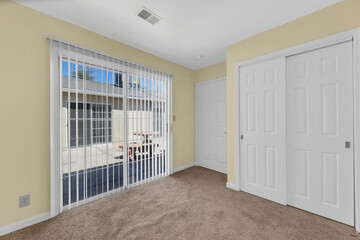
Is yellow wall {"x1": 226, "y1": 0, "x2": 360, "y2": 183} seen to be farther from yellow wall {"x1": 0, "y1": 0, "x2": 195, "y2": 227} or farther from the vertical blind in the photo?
yellow wall {"x1": 0, "y1": 0, "x2": 195, "y2": 227}

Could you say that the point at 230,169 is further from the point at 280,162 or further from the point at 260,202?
the point at 280,162

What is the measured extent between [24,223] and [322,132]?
3919mm

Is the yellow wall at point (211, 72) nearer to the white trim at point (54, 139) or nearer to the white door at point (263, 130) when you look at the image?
the white door at point (263, 130)

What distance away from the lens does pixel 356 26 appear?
1716mm

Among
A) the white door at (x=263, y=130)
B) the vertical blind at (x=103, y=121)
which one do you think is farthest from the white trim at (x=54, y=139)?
the white door at (x=263, y=130)

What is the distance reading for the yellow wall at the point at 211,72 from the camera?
369 cm

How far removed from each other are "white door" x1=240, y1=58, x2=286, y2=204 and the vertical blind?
5.72 ft

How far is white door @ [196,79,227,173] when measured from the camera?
3.71 metres

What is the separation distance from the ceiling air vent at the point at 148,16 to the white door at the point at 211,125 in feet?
7.23

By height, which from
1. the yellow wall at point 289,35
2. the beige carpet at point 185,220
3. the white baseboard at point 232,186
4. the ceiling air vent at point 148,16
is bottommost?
the beige carpet at point 185,220

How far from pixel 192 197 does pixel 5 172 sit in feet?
8.03

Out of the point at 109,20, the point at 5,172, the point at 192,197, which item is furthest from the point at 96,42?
the point at 192,197

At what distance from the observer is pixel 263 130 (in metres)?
2.44

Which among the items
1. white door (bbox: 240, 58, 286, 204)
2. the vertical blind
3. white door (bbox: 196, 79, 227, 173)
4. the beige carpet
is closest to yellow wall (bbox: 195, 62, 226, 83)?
white door (bbox: 196, 79, 227, 173)
